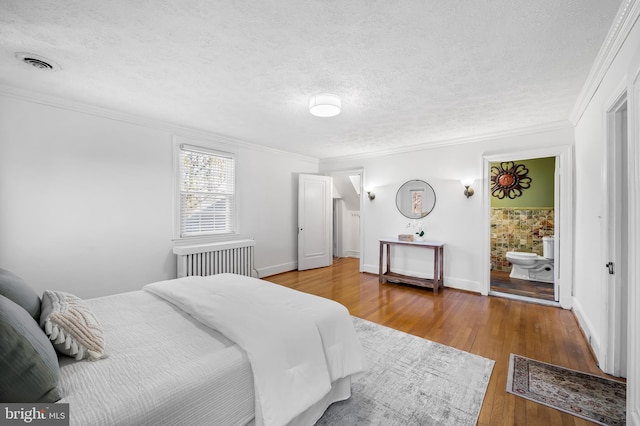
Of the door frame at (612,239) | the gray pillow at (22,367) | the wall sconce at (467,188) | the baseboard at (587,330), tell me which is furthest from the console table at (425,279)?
the gray pillow at (22,367)

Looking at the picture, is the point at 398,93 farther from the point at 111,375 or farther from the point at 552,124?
the point at 111,375

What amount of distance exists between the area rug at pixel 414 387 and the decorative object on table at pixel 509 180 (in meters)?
4.52

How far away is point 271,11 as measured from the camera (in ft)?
5.35

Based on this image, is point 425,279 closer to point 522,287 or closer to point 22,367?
point 522,287

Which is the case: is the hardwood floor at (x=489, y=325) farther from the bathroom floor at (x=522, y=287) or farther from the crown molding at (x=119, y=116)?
the crown molding at (x=119, y=116)

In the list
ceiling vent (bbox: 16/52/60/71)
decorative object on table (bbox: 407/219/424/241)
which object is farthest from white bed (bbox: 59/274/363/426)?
decorative object on table (bbox: 407/219/424/241)

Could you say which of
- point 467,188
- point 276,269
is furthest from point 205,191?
point 467,188

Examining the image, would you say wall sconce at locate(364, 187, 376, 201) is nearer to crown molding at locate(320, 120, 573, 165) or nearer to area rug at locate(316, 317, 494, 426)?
crown molding at locate(320, 120, 573, 165)

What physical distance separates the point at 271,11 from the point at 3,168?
124 inches

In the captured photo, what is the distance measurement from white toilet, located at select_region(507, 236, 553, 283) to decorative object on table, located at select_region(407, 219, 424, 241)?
1942mm

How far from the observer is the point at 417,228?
4.89 metres

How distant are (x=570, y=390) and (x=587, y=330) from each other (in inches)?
47.5

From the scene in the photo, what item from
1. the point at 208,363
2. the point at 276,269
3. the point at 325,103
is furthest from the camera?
the point at 276,269

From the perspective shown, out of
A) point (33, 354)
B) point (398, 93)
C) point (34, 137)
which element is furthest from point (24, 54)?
point (398, 93)
